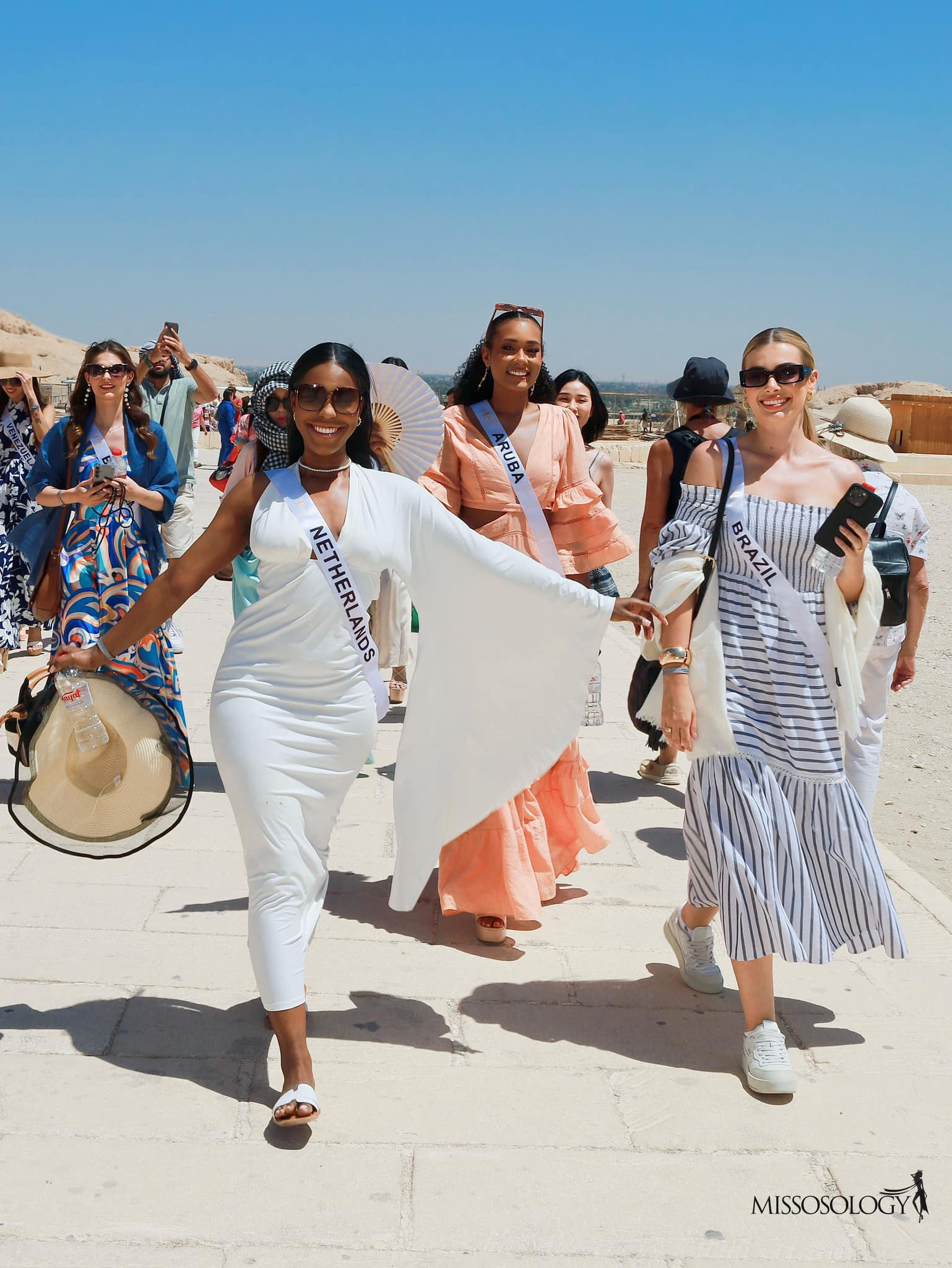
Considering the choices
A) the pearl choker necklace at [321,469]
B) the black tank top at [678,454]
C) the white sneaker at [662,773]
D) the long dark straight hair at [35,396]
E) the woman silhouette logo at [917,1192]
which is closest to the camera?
the woman silhouette logo at [917,1192]

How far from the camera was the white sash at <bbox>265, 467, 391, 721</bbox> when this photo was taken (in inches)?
127

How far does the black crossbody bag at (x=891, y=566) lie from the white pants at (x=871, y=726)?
21 cm

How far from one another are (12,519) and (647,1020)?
588cm

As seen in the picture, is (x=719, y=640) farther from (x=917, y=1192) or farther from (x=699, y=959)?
(x=917, y=1192)

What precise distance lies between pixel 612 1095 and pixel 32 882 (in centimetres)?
249

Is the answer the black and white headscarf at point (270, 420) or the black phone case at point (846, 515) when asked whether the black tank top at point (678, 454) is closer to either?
the black and white headscarf at point (270, 420)

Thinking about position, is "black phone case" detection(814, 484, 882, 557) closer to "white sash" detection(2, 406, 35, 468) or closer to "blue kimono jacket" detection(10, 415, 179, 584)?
"blue kimono jacket" detection(10, 415, 179, 584)

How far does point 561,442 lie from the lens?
476 centimetres

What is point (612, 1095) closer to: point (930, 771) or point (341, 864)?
point (341, 864)

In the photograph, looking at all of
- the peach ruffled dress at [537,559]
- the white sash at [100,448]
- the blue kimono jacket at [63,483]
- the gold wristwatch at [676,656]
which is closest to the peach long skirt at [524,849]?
the peach ruffled dress at [537,559]

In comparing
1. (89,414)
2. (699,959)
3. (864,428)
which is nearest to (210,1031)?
(699,959)

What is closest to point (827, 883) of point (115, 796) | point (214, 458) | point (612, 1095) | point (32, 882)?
point (612, 1095)

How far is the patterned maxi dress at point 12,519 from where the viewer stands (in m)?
7.83

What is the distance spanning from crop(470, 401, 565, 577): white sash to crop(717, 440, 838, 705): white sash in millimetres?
1122
